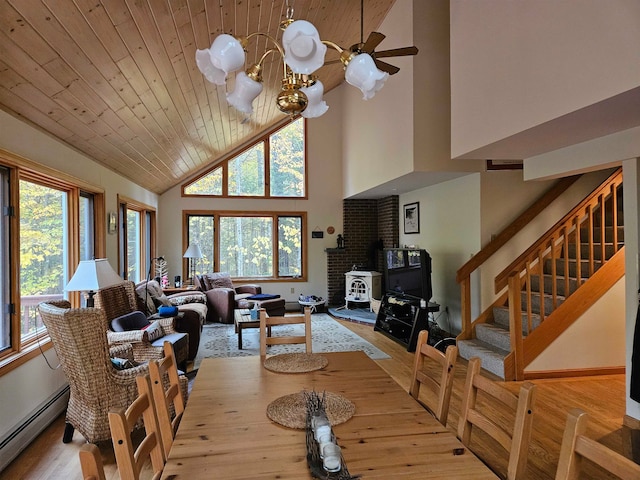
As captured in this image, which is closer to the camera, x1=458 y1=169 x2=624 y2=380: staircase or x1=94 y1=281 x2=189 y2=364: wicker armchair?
x1=94 y1=281 x2=189 y2=364: wicker armchair

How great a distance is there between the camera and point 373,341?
572cm

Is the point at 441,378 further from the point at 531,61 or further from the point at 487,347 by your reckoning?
the point at 487,347

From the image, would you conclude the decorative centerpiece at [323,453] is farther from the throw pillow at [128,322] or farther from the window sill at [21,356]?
the throw pillow at [128,322]

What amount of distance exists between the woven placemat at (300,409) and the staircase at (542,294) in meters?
2.94

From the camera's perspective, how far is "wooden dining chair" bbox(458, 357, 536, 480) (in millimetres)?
1346

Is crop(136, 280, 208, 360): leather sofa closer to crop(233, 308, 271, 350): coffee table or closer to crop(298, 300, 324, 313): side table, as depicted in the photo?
crop(233, 308, 271, 350): coffee table

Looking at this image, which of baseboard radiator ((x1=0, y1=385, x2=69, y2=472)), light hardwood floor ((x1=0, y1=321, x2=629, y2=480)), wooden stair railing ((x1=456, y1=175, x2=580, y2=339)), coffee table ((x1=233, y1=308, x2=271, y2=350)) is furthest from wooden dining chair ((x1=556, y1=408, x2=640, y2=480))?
coffee table ((x1=233, y1=308, x2=271, y2=350))

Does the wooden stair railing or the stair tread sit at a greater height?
the wooden stair railing

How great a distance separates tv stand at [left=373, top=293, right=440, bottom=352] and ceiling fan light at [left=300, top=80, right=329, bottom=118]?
11.8ft

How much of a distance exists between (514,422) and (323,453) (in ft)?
2.26

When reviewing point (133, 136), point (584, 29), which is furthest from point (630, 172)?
point (133, 136)

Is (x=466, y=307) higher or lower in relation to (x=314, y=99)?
lower

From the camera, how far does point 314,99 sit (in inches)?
90.0

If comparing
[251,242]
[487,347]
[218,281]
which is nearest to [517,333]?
[487,347]
